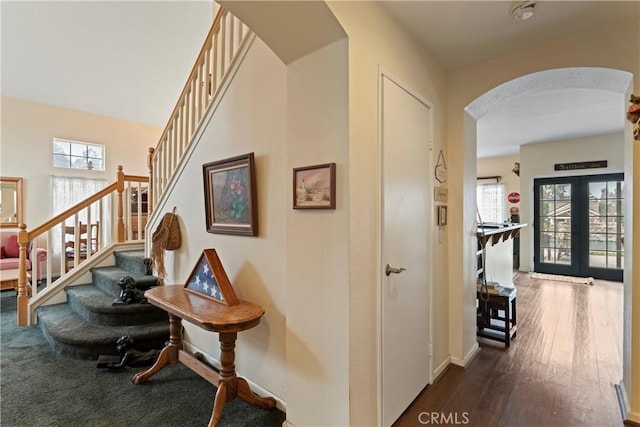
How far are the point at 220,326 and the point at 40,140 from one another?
6.16m

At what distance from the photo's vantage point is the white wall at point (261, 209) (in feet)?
6.43

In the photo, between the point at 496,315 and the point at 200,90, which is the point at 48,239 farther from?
the point at 496,315

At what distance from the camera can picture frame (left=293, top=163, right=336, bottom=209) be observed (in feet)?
5.01

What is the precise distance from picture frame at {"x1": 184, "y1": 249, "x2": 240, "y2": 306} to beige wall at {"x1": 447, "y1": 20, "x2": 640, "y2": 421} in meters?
1.82

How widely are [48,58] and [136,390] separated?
5.16 meters

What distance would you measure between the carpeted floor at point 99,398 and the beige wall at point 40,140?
12.9ft

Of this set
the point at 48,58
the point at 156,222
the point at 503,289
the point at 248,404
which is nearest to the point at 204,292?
the point at 248,404

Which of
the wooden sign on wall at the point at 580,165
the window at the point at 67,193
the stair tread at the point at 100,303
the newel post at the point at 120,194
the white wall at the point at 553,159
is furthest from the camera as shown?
the window at the point at 67,193

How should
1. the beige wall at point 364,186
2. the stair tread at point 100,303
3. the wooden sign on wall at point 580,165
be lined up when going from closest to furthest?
the beige wall at point 364,186 → the stair tread at point 100,303 → the wooden sign on wall at point 580,165

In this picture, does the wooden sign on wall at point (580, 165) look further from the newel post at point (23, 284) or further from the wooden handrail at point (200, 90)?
the newel post at point (23, 284)

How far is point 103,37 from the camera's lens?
4195mm

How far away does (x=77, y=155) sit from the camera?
19.1 feet

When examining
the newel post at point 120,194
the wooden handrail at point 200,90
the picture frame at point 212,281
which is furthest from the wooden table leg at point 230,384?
the newel post at point 120,194

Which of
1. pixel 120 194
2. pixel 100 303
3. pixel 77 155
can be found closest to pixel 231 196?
pixel 100 303
